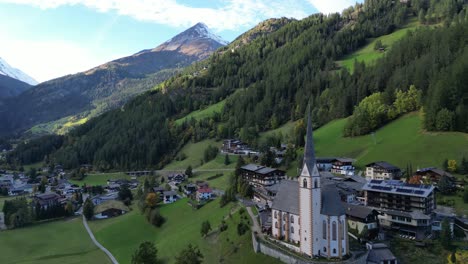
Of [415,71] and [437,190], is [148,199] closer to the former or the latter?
[437,190]

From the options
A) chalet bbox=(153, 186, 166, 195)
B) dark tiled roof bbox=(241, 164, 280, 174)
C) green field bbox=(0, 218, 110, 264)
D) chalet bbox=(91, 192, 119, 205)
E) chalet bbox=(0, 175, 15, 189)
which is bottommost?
green field bbox=(0, 218, 110, 264)

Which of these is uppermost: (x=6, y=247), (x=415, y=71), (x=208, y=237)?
(x=415, y=71)

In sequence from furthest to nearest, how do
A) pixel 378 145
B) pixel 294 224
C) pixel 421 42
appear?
pixel 421 42 → pixel 378 145 → pixel 294 224

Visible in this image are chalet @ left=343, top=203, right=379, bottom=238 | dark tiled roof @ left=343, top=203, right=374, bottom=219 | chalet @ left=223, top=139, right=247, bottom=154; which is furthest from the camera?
chalet @ left=223, top=139, right=247, bottom=154

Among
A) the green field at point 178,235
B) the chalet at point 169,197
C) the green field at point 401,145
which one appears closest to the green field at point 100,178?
the green field at point 178,235

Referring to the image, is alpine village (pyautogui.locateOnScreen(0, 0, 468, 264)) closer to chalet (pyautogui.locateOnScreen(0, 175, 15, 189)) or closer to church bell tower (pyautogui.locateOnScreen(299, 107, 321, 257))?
church bell tower (pyautogui.locateOnScreen(299, 107, 321, 257))

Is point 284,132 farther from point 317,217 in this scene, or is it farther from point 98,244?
point 317,217

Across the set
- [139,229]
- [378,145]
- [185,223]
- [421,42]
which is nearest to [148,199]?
[139,229]

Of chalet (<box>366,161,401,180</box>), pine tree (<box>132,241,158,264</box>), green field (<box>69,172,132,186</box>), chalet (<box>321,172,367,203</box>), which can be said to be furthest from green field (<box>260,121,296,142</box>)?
pine tree (<box>132,241,158,264</box>)
